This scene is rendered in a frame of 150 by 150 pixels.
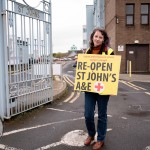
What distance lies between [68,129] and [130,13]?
808 inches

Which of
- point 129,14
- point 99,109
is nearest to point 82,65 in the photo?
point 99,109

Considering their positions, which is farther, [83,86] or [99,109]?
[83,86]

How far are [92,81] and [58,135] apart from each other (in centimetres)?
142

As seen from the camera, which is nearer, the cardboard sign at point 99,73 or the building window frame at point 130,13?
the cardboard sign at point 99,73

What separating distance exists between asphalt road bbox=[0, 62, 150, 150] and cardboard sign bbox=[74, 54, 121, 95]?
101cm

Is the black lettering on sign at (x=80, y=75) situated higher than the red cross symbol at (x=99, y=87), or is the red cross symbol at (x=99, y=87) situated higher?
the black lettering on sign at (x=80, y=75)

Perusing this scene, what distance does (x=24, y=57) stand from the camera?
7793 millimetres

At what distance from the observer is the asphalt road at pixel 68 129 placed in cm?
541

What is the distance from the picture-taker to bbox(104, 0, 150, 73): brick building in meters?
25.2

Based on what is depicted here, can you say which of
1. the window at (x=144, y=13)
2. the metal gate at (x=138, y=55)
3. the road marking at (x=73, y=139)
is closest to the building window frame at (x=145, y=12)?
the window at (x=144, y=13)

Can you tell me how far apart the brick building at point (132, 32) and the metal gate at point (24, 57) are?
1674 cm

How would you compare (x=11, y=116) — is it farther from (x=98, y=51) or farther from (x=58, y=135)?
(x=98, y=51)

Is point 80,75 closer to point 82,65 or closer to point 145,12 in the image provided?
point 82,65

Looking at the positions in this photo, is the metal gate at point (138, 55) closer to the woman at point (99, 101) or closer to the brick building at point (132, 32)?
the brick building at point (132, 32)
